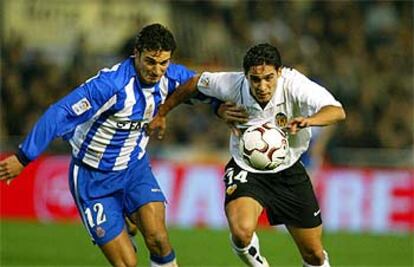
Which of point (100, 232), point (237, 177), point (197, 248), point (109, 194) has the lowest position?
point (197, 248)

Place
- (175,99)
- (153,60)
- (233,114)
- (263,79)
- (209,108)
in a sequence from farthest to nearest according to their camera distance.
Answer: (209,108), (175,99), (233,114), (153,60), (263,79)

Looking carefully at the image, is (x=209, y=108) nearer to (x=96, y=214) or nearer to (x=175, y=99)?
(x=175, y=99)

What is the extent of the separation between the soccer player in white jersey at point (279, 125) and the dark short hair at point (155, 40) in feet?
1.79

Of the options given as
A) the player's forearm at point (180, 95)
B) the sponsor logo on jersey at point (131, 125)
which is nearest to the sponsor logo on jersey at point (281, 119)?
the player's forearm at point (180, 95)

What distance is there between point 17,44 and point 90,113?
29.9 ft

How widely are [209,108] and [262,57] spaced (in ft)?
30.5

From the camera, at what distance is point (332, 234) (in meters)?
16.2

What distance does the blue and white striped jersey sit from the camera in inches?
346

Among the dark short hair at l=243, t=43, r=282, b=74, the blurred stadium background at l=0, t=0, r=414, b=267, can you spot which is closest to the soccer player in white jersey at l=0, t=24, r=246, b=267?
the dark short hair at l=243, t=43, r=282, b=74

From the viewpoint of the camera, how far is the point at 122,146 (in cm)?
931

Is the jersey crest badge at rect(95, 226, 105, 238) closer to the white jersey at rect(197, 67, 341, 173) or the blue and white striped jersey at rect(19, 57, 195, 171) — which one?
the blue and white striped jersey at rect(19, 57, 195, 171)

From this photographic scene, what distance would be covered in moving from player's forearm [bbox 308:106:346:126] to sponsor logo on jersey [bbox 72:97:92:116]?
160cm

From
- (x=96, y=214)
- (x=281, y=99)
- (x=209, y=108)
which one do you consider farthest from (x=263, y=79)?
(x=209, y=108)

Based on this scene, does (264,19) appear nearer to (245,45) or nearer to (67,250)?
(245,45)
